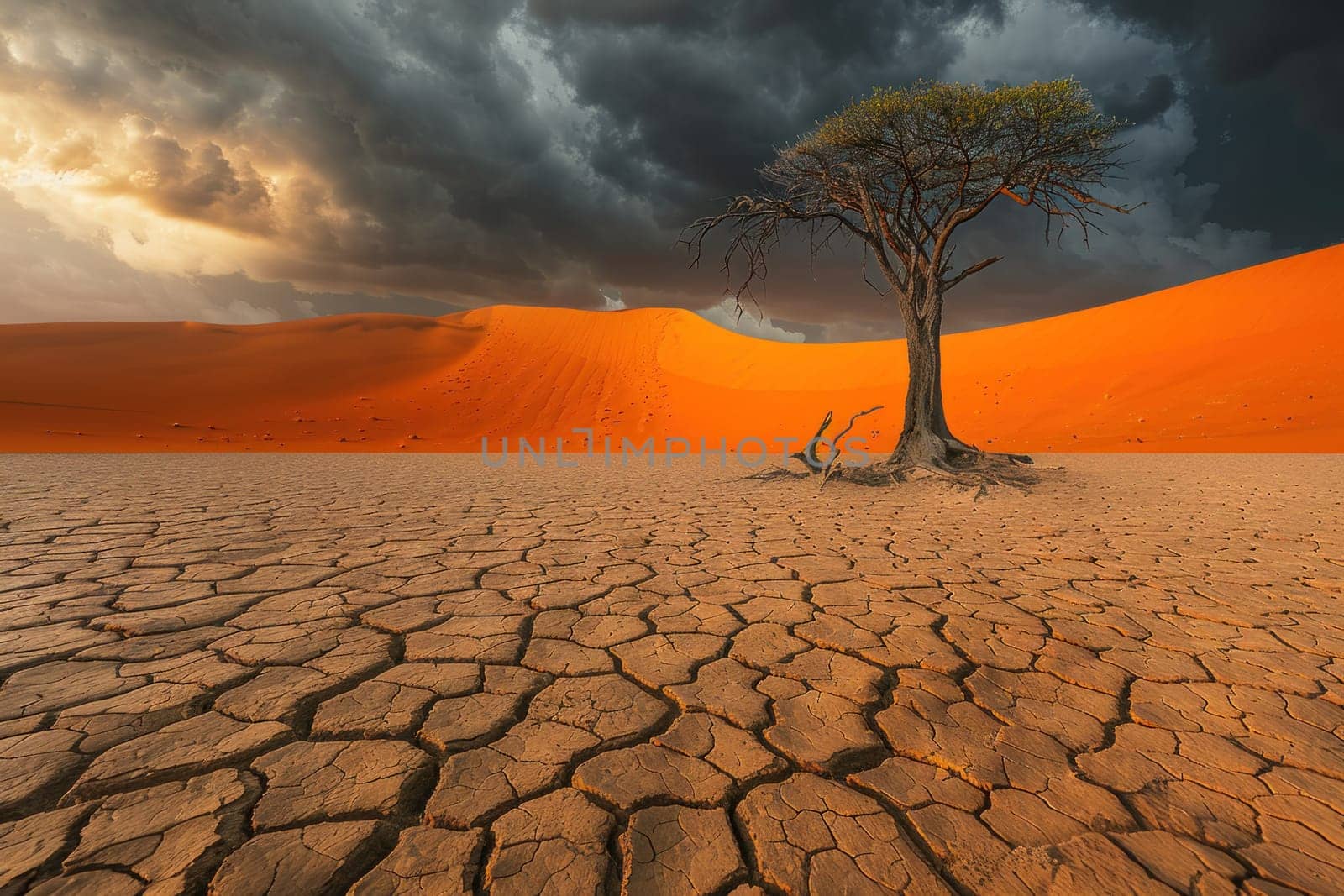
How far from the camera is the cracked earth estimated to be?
1118mm

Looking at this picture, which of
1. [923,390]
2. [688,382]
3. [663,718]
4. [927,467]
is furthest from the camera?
[688,382]

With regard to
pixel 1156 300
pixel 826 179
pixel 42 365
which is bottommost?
pixel 42 365

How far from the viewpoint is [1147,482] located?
7.26 m

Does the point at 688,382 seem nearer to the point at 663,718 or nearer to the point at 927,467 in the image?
the point at 927,467

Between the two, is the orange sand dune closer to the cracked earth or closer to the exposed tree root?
the exposed tree root

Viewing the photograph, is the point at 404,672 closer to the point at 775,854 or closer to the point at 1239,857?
the point at 775,854

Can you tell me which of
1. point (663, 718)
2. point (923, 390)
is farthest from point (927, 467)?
point (663, 718)

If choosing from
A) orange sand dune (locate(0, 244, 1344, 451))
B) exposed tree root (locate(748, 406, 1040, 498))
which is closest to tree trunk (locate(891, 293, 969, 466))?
exposed tree root (locate(748, 406, 1040, 498))

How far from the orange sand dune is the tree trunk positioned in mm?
7918

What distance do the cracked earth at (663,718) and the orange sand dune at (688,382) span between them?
13.0 metres

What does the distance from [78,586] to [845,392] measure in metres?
22.3

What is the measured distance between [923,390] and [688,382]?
19.5 meters

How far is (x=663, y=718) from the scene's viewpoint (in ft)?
5.42

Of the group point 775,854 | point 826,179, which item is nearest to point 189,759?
point 775,854
